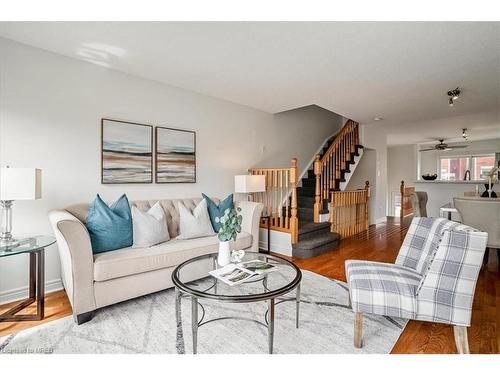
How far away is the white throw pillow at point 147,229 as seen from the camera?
2.53 meters

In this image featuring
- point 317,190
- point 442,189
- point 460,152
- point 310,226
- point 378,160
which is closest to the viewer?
A: point 310,226

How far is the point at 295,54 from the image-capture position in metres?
2.58

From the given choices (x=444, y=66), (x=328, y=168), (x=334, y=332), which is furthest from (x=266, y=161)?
(x=334, y=332)

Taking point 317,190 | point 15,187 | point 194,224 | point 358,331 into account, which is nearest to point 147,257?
point 194,224

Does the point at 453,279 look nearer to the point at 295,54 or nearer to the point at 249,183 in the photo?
the point at 295,54

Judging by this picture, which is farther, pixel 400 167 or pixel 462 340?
pixel 400 167

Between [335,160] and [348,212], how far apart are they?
1079mm

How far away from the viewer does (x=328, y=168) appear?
518cm

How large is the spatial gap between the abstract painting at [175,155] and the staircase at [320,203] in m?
1.87

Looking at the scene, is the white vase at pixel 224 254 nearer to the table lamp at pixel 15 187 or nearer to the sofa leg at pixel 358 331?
the sofa leg at pixel 358 331

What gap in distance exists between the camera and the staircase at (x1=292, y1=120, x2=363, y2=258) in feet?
12.8

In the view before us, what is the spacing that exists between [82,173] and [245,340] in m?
2.31

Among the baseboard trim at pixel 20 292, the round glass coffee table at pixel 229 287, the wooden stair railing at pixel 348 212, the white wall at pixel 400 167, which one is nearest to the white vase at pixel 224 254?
the round glass coffee table at pixel 229 287
